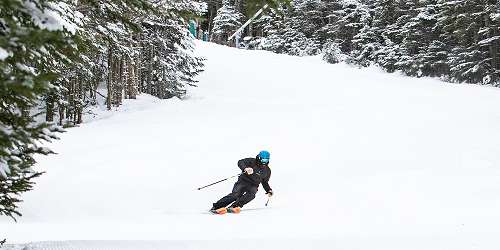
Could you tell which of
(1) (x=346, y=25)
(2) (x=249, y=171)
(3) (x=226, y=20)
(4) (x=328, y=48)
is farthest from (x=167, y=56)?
(3) (x=226, y=20)

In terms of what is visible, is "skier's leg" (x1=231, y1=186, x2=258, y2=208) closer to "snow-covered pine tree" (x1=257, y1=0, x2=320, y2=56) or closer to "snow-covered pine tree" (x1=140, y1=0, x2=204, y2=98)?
"snow-covered pine tree" (x1=140, y1=0, x2=204, y2=98)

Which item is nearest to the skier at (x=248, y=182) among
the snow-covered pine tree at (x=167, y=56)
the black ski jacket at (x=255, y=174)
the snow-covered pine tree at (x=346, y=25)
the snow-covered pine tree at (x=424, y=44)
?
the black ski jacket at (x=255, y=174)

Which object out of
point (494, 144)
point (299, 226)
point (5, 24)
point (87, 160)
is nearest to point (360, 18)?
point (494, 144)

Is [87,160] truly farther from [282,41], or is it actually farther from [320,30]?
[282,41]

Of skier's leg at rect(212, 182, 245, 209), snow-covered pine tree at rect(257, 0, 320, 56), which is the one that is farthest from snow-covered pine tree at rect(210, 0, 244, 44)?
skier's leg at rect(212, 182, 245, 209)

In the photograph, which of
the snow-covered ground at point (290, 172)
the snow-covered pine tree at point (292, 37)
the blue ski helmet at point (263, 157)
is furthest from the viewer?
the snow-covered pine tree at point (292, 37)

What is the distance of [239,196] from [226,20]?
158 feet

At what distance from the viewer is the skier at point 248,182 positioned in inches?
406

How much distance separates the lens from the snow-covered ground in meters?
7.42

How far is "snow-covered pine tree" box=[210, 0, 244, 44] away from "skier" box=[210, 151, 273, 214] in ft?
155

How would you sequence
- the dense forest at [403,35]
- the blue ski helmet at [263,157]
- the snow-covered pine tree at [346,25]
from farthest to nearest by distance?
the snow-covered pine tree at [346,25] < the dense forest at [403,35] < the blue ski helmet at [263,157]

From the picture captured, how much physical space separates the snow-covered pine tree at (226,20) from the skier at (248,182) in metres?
47.1

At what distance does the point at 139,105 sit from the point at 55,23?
2001 cm

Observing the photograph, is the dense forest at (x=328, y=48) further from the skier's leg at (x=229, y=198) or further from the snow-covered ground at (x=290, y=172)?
the skier's leg at (x=229, y=198)
